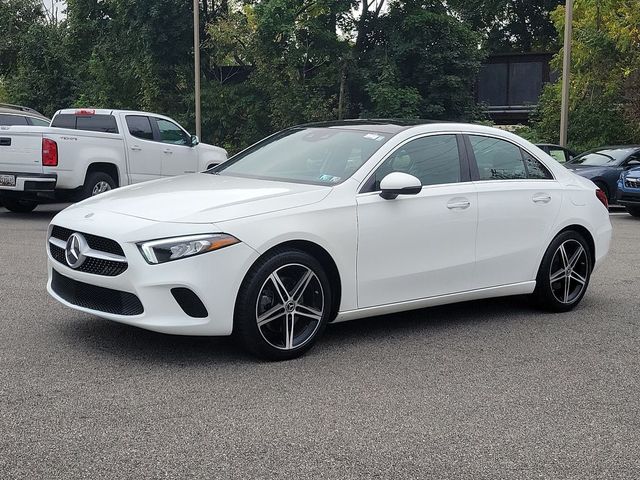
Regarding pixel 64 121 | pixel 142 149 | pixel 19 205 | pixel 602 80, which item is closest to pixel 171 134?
pixel 142 149

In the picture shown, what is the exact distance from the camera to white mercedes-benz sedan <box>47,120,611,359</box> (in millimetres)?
4992

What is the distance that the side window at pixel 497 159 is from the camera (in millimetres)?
6625

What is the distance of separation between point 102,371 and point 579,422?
2.70 metres

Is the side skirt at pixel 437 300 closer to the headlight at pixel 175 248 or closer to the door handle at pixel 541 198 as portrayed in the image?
the door handle at pixel 541 198

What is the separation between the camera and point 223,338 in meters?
5.81

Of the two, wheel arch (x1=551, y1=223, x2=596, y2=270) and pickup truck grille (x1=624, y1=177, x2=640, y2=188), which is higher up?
wheel arch (x1=551, y1=223, x2=596, y2=270)

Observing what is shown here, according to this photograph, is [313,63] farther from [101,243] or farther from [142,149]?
[101,243]

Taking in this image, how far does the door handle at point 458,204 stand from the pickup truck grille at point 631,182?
427 inches

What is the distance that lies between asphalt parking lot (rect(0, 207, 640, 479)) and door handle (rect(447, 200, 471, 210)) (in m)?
0.93

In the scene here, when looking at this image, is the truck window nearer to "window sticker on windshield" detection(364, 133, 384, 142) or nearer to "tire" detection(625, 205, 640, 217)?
"window sticker on windshield" detection(364, 133, 384, 142)

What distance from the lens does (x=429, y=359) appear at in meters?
5.48


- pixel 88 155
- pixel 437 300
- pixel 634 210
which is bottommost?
pixel 634 210

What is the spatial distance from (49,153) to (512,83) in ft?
90.6

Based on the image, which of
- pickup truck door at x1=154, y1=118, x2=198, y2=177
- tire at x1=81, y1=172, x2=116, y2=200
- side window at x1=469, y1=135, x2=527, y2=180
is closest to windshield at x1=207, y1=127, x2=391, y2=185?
side window at x1=469, y1=135, x2=527, y2=180
